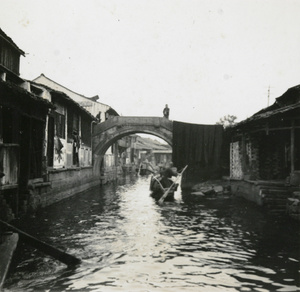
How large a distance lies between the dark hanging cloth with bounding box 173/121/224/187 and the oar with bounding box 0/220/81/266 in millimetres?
15229

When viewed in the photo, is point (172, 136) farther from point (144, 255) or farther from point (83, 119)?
point (144, 255)

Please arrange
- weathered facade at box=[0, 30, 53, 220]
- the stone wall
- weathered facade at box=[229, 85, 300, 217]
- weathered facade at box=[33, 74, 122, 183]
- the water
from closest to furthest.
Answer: the water, weathered facade at box=[0, 30, 53, 220], the stone wall, weathered facade at box=[229, 85, 300, 217], weathered facade at box=[33, 74, 122, 183]

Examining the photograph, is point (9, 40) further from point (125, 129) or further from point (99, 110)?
point (99, 110)

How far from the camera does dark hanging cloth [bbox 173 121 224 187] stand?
20.7 meters

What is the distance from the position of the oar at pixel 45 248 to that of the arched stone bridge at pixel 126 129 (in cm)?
1624

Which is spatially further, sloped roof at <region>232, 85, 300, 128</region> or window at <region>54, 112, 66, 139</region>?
window at <region>54, 112, 66, 139</region>

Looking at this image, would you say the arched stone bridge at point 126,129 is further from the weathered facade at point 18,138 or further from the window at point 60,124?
the weathered facade at point 18,138

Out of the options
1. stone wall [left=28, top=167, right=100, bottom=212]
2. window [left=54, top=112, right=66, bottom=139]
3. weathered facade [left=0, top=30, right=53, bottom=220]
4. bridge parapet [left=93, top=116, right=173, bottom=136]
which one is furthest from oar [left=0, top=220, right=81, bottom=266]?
bridge parapet [left=93, top=116, right=173, bottom=136]

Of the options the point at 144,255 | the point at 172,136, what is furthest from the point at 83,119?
the point at 144,255

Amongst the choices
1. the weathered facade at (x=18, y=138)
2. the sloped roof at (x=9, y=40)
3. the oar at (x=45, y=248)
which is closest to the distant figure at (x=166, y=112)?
the sloped roof at (x=9, y=40)

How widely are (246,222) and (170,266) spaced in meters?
4.75

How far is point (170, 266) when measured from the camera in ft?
20.0

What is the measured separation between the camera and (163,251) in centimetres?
712

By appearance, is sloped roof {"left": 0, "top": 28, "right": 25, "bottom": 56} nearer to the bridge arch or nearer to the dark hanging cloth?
the bridge arch
